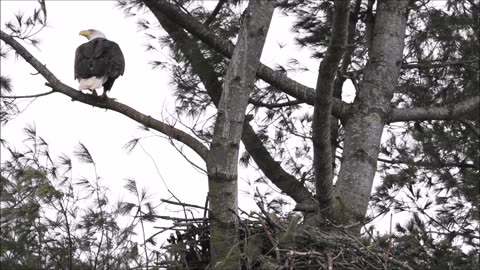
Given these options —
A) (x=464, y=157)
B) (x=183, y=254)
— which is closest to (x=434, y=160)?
(x=464, y=157)

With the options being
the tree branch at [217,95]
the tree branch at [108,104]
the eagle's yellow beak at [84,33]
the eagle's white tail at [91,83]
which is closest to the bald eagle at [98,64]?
the eagle's white tail at [91,83]

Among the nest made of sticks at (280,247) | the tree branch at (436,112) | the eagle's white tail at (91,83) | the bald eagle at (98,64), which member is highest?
the bald eagle at (98,64)

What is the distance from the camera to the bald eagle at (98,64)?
5.66 metres

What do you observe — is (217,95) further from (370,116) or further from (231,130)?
(231,130)

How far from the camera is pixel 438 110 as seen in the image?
5.30 m

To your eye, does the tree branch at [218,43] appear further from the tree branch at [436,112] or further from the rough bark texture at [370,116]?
the tree branch at [436,112]

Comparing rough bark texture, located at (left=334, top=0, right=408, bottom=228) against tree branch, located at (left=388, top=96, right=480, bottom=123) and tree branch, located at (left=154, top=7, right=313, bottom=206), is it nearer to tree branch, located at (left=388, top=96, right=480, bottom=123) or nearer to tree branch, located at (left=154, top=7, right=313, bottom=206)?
tree branch, located at (left=388, top=96, right=480, bottom=123)

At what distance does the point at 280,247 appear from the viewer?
3701mm

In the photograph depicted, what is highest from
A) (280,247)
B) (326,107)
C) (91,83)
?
(91,83)

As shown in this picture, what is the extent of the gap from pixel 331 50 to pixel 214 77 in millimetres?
1801

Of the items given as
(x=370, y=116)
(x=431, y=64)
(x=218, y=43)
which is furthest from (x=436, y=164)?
(x=218, y=43)

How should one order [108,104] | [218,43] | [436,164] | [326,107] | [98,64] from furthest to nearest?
[436,164], [98,64], [218,43], [108,104], [326,107]

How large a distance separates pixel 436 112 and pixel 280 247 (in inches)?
80.7

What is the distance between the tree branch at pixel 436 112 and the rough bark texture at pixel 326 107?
3.51 ft
